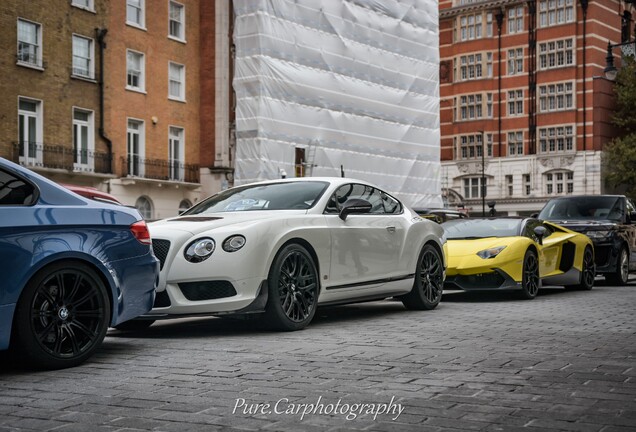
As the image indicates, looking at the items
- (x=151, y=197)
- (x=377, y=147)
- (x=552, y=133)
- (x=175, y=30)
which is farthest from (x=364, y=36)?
(x=552, y=133)

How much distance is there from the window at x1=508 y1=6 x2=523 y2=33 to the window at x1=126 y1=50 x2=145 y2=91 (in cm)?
3784

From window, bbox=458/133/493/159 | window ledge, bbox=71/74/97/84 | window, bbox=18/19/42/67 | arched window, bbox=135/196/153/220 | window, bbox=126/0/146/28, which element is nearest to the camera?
window, bbox=18/19/42/67

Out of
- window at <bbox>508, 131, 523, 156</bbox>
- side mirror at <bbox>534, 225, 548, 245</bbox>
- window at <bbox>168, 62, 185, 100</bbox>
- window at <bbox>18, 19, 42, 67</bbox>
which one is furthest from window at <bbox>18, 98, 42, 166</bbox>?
window at <bbox>508, 131, 523, 156</bbox>

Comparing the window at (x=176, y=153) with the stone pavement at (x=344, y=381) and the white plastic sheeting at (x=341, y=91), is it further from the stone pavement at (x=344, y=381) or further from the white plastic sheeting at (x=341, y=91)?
the stone pavement at (x=344, y=381)

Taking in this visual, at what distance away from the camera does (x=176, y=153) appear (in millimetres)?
40375

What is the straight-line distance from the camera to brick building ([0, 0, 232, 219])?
32.9 m

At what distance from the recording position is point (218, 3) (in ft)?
137

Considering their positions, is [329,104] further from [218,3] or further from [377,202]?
[377,202]

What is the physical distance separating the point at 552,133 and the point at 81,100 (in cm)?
4048

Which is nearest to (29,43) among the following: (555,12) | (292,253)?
(292,253)

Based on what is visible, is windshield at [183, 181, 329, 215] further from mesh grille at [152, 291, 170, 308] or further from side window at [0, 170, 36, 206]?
side window at [0, 170, 36, 206]

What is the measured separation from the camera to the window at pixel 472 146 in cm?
6906

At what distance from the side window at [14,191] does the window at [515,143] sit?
2514 inches

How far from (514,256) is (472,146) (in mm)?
58591
